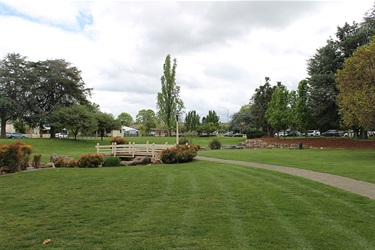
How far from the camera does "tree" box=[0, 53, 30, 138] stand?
43.5m

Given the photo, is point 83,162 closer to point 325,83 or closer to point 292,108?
point 325,83

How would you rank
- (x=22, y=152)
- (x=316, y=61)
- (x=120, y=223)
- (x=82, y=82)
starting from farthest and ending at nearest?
(x=82, y=82) → (x=316, y=61) → (x=22, y=152) → (x=120, y=223)

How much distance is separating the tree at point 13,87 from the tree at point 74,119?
5366 mm

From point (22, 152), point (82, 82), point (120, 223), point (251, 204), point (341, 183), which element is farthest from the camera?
point (82, 82)

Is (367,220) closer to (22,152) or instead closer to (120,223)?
(120,223)

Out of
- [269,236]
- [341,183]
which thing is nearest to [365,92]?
[341,183]

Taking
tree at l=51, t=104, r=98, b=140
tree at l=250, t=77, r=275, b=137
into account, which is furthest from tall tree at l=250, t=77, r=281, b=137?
tree at l=51, t=104, r=98, b=140

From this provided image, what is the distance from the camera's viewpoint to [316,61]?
1400 inches

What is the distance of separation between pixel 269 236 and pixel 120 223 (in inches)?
110

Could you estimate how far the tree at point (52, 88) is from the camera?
4566 cm

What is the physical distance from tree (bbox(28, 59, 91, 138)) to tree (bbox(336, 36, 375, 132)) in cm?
4152

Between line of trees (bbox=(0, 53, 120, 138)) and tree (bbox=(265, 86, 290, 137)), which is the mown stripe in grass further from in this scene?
line of trees (bbox=(0, 53, 120, 138))

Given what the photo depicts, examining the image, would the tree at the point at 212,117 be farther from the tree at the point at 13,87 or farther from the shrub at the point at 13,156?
the shrub at the point at 13,156

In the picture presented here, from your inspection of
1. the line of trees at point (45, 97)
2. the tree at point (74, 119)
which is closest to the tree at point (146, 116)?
the line of trees at point (45, 97)
